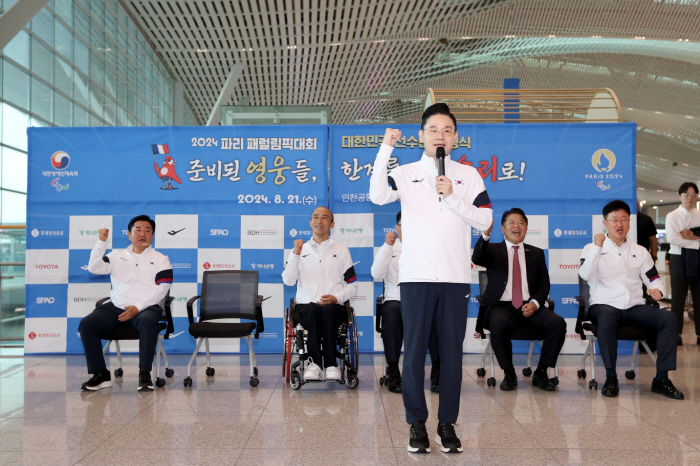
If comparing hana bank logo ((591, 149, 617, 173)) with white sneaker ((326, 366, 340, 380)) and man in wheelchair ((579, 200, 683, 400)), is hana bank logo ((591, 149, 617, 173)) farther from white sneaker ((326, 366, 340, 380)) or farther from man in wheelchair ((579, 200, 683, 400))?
white sneaker ((326, 366, 340, 380))

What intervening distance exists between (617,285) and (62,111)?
831cm

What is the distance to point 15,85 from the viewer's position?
7.78 meters

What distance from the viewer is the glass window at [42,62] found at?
8367 millimetres

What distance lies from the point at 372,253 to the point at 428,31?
31.8ft

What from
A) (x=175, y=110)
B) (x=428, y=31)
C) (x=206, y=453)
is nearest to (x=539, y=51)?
(x=428, y=31)

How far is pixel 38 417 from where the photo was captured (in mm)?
3307

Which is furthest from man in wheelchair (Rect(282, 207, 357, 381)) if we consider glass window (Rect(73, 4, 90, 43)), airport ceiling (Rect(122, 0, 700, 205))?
airport ceiling (Rect(122, 0, 700, 205))

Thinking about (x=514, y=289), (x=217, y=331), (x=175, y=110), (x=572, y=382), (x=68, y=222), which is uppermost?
(x=175, y=110)

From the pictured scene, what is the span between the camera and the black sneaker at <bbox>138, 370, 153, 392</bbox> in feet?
13.2

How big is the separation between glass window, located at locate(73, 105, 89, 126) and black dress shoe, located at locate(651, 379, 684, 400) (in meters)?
8.92

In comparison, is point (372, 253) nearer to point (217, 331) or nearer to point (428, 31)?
point (217, 331)

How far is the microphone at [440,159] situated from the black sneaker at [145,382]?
259 cm

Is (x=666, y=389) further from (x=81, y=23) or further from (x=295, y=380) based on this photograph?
(x=81, y=23)

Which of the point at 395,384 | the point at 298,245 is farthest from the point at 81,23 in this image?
the point at 395,384
